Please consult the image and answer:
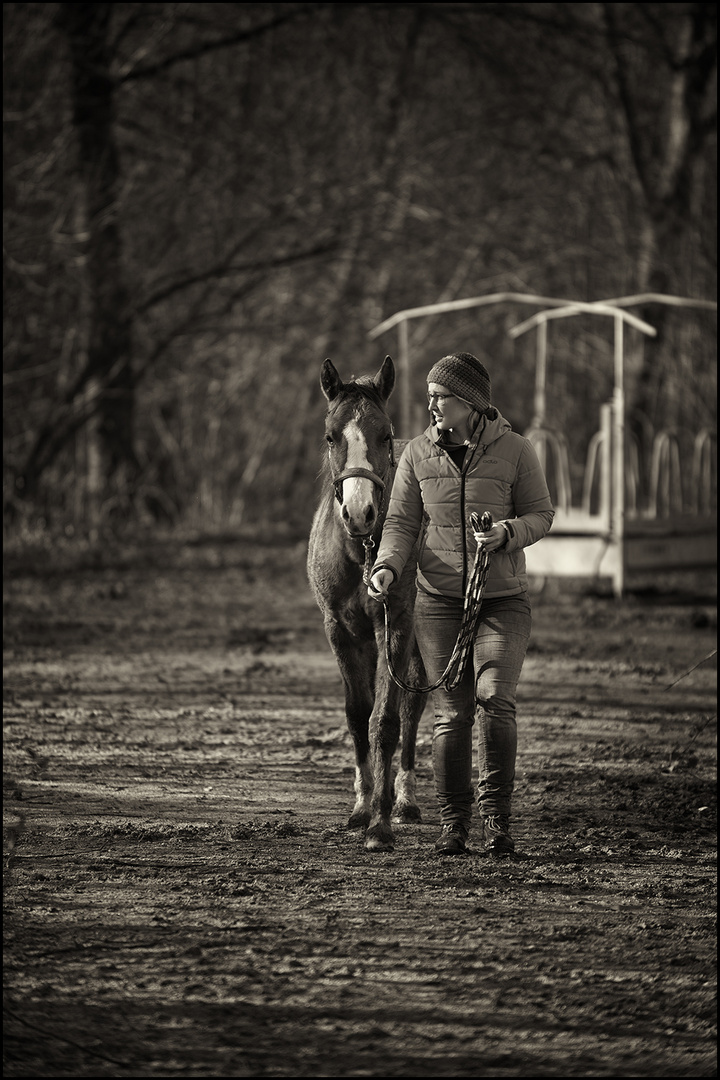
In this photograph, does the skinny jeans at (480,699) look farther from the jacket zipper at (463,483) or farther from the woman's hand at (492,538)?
the woman's hand at (492,538)

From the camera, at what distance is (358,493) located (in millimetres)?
4660

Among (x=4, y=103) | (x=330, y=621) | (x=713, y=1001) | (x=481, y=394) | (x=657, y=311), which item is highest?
(x=4, y=103)

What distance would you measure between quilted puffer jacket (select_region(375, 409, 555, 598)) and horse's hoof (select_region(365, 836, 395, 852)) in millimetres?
932

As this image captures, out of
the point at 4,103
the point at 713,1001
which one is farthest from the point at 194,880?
the point at 4,103

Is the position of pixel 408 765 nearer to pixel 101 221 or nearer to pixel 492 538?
pixel 492 538

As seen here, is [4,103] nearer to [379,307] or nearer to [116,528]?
[116,528]

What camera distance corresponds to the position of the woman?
15.4ft

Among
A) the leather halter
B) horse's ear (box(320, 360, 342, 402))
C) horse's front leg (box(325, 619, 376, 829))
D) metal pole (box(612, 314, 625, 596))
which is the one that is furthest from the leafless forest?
the leather halter

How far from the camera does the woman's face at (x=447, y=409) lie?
4.67m

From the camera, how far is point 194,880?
445 centimetres

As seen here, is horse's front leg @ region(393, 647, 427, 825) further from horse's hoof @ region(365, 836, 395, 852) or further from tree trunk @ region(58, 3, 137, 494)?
tree trunk @ region(58, 3, 137, 494)

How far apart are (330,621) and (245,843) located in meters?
0.92

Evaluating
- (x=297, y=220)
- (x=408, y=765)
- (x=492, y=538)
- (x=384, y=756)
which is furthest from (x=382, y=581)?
(x=297, y=220)

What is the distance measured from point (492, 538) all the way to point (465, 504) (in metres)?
0.27
